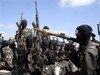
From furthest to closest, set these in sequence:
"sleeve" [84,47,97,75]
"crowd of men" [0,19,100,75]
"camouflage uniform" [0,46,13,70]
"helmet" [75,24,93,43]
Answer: "camouflage uniform" [0,46,13,70] < "helmet" [75,24,93,43] < "crowd of men" [0,19,100,75] < "sleeve" [84,47,97,75]

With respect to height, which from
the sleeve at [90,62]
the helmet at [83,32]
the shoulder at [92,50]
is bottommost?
the sleeve at [90,62]

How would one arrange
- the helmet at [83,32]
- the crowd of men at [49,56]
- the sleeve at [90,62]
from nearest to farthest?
the sleeve at [90,62] → the crowd of men at [49,56] → the helmet at [83,32]

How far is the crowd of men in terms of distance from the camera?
16.7 feet

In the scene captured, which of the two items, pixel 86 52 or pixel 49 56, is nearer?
pixel 86 52

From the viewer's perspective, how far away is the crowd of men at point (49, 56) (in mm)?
5093

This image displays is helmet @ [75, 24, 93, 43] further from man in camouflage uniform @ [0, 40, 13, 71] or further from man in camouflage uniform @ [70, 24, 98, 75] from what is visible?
man in camouflage uniform @ [0, 40, 13, 71]

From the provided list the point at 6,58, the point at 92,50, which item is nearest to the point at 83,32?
the point at 92,50

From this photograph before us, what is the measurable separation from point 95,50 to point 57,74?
2.56 m

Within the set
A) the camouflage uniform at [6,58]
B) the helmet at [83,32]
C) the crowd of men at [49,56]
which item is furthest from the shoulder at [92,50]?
the camouflage uniform at [6,58]

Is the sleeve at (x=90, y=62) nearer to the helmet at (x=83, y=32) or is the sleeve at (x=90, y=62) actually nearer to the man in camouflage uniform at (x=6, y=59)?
the helmet at (x=83, y=32)

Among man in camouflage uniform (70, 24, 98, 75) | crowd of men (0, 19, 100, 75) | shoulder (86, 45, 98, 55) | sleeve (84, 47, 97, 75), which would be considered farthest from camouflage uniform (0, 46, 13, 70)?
sleeve (84, 47, 97, 75)

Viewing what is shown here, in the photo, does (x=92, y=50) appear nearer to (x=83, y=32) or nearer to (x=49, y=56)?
(x=83, y=32)

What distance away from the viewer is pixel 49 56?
8242mm

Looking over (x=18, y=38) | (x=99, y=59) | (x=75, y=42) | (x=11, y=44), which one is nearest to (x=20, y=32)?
(x=18, y=38)
